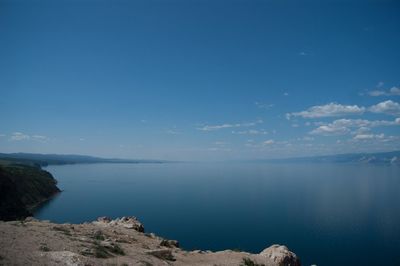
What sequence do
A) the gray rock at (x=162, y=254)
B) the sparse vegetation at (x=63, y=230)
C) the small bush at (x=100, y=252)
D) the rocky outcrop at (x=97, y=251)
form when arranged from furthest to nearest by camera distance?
the sparse vegetation at (x=63, y=230) < the gray rock at (x=162, y=254) < the small bush at (x=100, y=252) < the rocky outcrop at (x=97, y=251)

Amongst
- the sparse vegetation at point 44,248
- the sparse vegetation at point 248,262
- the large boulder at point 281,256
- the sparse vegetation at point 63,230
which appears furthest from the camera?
the large boulder at point 281,256

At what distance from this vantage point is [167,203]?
393ft

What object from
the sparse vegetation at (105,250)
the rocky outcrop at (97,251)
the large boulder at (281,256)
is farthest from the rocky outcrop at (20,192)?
the large boulder at (281,256)

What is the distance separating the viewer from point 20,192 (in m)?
108

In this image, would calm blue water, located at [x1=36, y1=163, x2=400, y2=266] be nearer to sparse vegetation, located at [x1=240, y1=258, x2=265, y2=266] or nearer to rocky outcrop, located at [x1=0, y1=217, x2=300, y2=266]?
rocky outcrop, located at [x1=0, y1=217, x2=300, y2=266]

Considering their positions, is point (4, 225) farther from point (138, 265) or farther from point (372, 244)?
point (372, 244)

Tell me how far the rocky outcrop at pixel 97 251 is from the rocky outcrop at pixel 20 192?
30341mm

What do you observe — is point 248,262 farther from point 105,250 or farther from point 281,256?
point 105,250

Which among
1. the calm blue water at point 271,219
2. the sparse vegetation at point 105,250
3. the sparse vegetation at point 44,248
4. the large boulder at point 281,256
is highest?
the sparse vegetation at point 44,248

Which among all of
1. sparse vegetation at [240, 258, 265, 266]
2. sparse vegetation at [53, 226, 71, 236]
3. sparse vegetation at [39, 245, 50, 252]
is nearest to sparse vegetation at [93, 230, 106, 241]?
sparse vegetation at [53, 226, 71, 236]

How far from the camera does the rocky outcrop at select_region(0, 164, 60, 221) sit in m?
61.3

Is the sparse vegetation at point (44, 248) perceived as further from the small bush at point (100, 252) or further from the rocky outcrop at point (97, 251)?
the small bush at point (100, 252)

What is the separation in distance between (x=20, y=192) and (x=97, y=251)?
113m

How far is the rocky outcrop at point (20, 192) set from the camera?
61.3m
